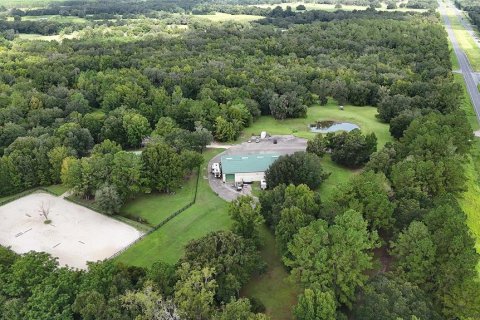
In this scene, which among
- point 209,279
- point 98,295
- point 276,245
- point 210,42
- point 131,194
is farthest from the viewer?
point 210,42

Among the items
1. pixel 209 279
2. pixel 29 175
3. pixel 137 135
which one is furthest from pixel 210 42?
pixel 209 279

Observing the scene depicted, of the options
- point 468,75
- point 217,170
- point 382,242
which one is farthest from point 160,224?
point 468,75

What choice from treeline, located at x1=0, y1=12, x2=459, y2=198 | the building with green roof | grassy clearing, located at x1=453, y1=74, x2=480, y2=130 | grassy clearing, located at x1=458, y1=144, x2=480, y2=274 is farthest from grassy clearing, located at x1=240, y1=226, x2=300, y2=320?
grassy clearing, located at x1=453, y1=74, x2=480, y2=130

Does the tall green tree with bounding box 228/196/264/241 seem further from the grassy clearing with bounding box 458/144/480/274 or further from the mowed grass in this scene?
the grassy clearing with bounding box 458/144/480/274

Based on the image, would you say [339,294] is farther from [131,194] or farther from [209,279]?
[131,194]

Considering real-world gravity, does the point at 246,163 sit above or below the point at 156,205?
above

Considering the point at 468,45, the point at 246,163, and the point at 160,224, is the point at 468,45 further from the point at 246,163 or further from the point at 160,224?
the point at 160,224
